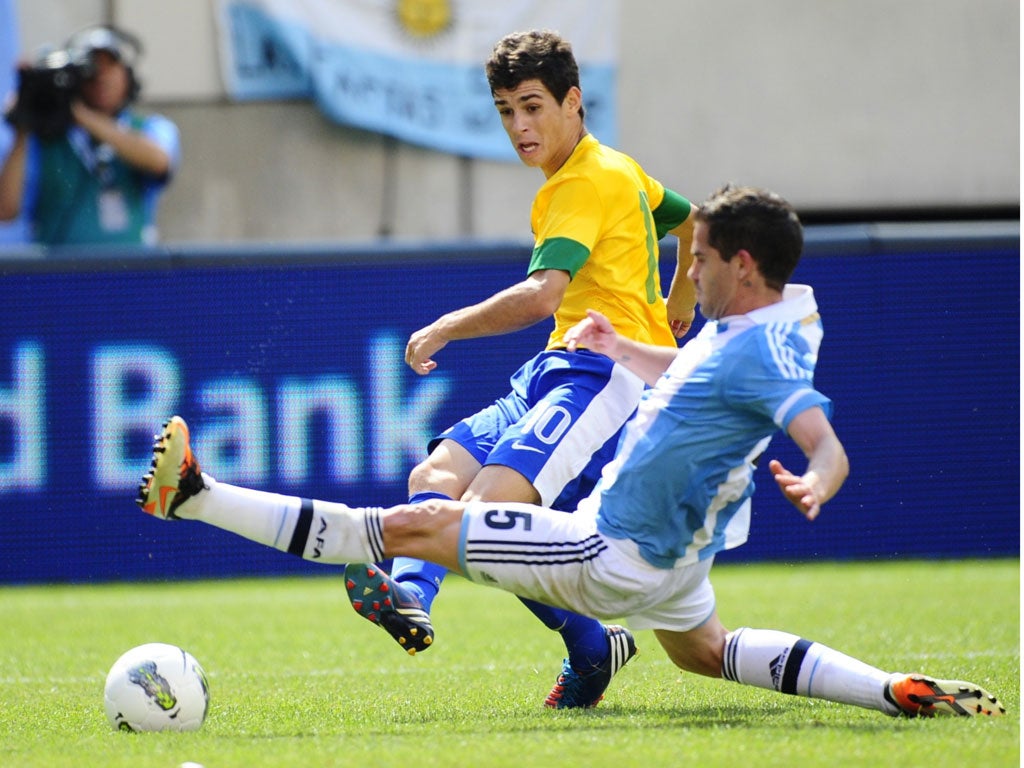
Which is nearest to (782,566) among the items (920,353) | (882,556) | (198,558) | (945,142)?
(882,556)

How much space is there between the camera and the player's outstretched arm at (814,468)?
397 cm

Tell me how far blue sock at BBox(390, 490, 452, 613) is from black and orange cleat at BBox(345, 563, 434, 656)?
23 centimetres

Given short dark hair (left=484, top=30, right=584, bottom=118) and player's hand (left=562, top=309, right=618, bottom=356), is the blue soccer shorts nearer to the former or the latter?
player's hand (left=562, top=309, right=618, bottom=356)

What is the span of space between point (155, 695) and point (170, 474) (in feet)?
2.39

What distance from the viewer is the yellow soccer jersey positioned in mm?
5258

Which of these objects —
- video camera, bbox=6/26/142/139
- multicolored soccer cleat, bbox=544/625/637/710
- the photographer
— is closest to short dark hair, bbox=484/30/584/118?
multicolored soccer cleat, bbox=544/625/637/710

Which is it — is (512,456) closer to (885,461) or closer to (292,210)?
(885,461)

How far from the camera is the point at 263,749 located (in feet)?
14.1

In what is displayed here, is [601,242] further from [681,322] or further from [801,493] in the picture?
[801,493]

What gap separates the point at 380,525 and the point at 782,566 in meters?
6.65

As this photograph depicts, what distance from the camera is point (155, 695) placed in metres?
4.72

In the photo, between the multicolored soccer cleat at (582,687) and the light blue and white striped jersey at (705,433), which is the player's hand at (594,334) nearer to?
the light blue and white striped jersey at (705,433)

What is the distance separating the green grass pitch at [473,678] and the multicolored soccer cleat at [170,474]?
69 centimetres

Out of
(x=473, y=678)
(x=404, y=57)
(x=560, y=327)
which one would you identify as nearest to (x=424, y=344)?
(x=560, y=327)
